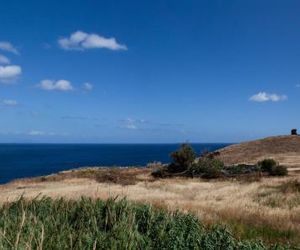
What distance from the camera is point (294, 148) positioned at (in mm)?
69312

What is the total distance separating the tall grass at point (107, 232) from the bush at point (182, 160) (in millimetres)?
35170

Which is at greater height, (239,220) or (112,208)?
(112,208)

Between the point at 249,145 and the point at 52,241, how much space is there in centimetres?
7056

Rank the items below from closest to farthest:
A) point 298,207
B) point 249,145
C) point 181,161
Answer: point 298,207 < point 181,161 < point 249,145

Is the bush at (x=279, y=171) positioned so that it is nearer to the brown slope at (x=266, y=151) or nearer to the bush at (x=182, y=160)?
the bush at (x=182, y=160)

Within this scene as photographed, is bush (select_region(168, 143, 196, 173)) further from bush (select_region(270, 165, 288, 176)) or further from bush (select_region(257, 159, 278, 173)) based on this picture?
bush (select_region(270, 165, 288, 176))

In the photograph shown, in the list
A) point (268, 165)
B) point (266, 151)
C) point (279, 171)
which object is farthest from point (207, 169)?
point (266, 151)

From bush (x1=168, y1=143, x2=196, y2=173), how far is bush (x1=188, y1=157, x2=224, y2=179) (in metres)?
0.95

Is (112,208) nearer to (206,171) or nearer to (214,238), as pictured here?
(214,238)

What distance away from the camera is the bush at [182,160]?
47.1 m

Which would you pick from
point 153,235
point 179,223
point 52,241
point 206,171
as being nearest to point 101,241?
point 52,241

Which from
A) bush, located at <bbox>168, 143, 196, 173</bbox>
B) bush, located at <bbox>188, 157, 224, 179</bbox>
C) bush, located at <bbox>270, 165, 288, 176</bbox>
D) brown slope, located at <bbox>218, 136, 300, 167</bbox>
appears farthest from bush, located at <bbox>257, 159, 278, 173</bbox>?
brown slope, located at <bbox>218, 136, 300, 167</bbox>

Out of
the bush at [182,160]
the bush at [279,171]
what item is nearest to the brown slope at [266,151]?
the bush at [182,160]

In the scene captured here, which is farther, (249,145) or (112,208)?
(249,145)
